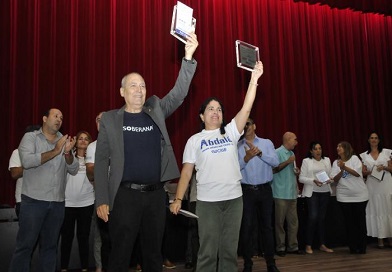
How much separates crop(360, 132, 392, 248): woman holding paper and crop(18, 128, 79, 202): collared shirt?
4068mm

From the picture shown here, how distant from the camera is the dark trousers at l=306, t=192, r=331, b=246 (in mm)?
5504

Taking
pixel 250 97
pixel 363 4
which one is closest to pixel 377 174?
pixel 363 4

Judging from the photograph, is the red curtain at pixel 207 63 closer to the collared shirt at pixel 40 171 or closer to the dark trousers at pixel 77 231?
the dark trousers at pixel 77 231

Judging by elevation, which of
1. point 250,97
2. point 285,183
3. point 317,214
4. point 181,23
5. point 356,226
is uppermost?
point 181,23

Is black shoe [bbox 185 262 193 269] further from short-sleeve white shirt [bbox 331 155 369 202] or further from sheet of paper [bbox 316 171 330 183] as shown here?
short-sleeve white shirt [bbox 331 155 369 202]

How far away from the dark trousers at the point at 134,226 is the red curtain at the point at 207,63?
345 cm

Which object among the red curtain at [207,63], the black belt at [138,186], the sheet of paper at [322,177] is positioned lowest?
the sheet of paper at [322,177]

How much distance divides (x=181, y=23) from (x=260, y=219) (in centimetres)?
230

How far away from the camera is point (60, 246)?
14.6 ft

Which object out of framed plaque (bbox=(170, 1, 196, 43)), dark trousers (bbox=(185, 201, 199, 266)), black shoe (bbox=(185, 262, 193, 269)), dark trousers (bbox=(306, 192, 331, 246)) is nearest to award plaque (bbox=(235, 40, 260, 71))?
framed plaque (bbox=(170, 1, 196, 43))

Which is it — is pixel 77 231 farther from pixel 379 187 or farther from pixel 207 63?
pixel 379 187

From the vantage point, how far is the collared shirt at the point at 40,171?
3223mm

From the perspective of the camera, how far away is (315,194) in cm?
559

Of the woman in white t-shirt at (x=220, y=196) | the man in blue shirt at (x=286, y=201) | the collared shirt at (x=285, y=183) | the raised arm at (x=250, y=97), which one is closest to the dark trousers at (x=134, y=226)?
the woman in white t-shirt at (x=220, y=196)
